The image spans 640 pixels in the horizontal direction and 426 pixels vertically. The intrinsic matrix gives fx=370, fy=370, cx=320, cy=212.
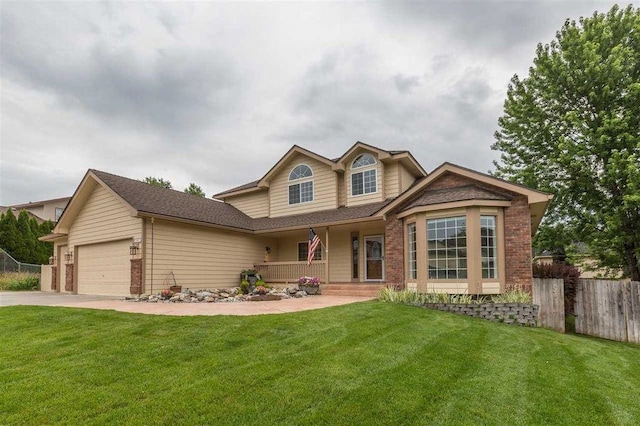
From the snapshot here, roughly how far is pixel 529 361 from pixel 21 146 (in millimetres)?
24374

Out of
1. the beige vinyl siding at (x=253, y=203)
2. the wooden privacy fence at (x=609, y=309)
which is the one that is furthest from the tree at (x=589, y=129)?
the beige vinyl siding at (x=253, y=203)

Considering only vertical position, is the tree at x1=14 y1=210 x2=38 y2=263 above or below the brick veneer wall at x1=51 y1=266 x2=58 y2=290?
above

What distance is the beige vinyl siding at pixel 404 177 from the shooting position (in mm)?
15750

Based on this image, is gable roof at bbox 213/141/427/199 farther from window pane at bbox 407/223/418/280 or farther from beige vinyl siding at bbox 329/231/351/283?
window pane at bbox 407/223/418/280

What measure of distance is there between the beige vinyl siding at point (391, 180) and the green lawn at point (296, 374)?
882 centimetres

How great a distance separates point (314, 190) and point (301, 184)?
33.2 inches

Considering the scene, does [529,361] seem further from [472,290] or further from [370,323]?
[472,290]

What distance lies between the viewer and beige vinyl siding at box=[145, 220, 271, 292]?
43.0ft

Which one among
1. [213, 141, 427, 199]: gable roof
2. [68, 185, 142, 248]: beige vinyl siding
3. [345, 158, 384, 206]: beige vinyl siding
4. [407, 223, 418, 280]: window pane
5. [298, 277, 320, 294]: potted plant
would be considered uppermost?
[213, 141, 427, 199]: gable roof

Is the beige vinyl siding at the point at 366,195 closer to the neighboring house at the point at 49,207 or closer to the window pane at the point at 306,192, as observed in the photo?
the window pane at the point at 306,192

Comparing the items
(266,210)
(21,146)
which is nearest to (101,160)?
(21,146)

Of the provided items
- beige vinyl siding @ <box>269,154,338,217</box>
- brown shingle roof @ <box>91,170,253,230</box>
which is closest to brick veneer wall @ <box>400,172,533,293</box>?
beige vinyl siding @ <box>269,154,338,217</box>

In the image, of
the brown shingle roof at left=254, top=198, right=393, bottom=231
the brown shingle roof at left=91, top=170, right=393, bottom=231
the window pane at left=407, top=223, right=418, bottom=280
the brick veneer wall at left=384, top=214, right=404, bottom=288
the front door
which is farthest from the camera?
the front door

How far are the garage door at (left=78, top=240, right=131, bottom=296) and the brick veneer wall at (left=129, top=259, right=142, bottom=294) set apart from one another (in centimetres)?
79
